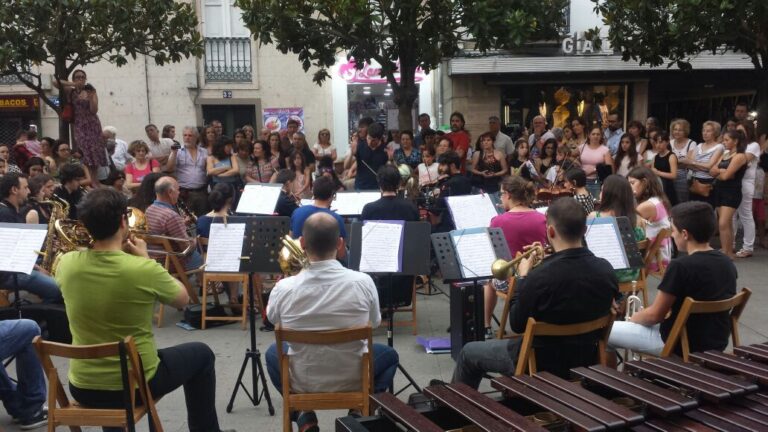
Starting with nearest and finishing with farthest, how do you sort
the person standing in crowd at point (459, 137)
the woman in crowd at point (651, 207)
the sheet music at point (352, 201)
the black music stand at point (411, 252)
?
1. the black music stand at point (411, 252)
2. the woman in crowd at point (651, 207)
3. the sheet music at point (352, 201)
4. the person standing in crowd at point (459, 137)

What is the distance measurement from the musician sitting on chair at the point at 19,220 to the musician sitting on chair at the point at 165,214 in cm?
95

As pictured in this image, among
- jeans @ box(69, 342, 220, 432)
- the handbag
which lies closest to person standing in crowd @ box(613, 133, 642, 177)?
the handbag

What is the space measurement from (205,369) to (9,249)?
1648 millimetres

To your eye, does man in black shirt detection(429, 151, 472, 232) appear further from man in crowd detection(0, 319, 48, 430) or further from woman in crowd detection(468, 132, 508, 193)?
man in crowd detection(0, 319, 48, 430)

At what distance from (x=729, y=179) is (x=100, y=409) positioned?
23.4 feet

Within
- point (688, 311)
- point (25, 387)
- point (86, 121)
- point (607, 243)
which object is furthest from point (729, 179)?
point (86, 121)

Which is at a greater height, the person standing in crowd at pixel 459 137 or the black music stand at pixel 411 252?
the person standing in crowd at pixel 459 137

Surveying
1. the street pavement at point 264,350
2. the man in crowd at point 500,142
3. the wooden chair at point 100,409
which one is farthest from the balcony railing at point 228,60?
the wooden chair at point 100,409

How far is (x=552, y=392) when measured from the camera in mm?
2549

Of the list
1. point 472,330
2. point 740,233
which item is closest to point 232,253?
point 472,330

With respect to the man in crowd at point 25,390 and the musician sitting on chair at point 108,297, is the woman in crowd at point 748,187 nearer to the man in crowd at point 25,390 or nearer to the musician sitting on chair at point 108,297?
the musician sitting on chair at point 108,297

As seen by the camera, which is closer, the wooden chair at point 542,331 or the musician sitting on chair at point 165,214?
the wooden chair at point 542,331

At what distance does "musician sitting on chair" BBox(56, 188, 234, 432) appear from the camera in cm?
311

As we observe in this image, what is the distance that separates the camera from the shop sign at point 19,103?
15.3 metres
